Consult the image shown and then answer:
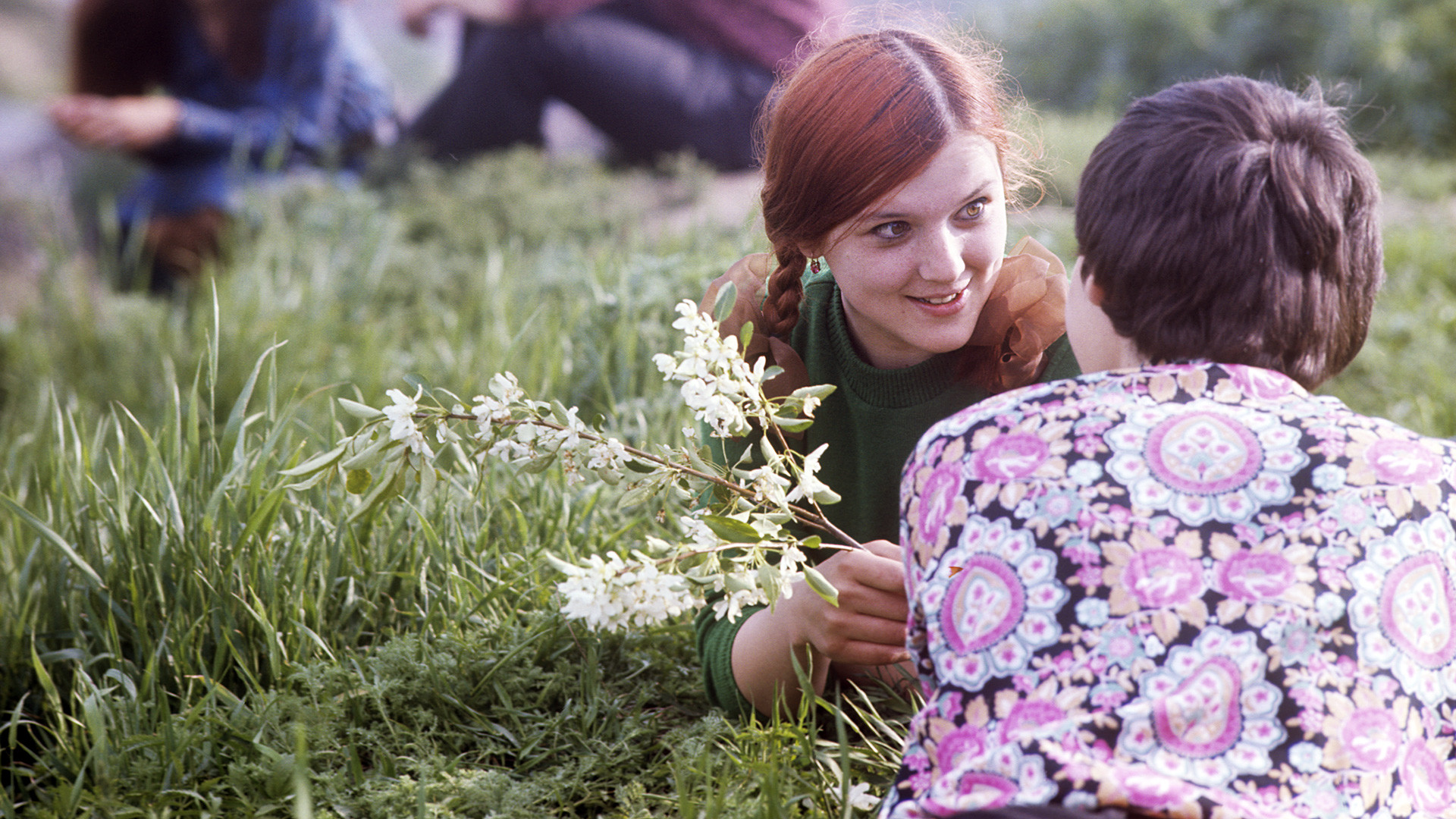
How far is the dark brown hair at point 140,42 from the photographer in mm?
6051

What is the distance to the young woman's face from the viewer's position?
1731mm

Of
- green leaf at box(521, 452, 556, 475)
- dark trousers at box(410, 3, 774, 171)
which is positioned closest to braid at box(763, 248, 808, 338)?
green leaf at box(521, 452, 556, 475)

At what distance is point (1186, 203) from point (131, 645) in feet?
6.17

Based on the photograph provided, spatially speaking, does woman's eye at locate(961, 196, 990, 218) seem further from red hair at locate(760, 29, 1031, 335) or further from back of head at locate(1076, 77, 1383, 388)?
back of head at locate(1076, 77, 1383, 388)

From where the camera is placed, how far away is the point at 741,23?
593 centimetres

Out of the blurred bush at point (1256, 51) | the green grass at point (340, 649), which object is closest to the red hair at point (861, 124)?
the green grass at point (340, 649)

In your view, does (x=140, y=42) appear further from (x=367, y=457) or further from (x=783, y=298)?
(x=367, y=457)

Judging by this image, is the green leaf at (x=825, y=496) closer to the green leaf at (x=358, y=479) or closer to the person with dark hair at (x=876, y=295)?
the person with dark hair at (x=876, y=295)

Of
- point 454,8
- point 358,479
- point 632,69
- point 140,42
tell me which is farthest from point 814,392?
point 140,42

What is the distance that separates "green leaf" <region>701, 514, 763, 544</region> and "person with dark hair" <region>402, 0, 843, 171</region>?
4559 millimetres

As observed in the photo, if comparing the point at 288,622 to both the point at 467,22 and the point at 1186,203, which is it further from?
the point at 467,22

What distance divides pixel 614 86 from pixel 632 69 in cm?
13

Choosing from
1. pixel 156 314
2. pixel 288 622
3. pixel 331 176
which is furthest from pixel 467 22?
pixel 288 622

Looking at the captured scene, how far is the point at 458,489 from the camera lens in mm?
2373
